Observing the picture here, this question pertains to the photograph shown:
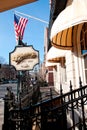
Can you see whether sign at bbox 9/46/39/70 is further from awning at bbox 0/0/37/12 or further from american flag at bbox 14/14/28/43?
american flag at bbox 14/14/28/43

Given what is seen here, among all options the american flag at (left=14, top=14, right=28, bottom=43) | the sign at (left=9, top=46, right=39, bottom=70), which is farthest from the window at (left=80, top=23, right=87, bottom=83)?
the american flag at (left=14, top=14, right=28, bottom=43)

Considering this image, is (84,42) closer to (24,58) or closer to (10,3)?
(24,58)

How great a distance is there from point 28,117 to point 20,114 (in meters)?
0.15

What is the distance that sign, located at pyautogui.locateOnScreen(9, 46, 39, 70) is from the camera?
7.13 metres

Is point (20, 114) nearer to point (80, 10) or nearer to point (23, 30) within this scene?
point (80, 10)

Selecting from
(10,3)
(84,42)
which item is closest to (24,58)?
(84,42)

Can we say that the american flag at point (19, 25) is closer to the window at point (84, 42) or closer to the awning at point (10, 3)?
the window at point (84, 42)

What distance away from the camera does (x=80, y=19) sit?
4.64 meters

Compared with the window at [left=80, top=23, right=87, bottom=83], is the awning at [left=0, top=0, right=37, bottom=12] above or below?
above

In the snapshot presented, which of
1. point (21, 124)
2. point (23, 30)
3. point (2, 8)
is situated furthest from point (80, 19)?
point (23, 30)

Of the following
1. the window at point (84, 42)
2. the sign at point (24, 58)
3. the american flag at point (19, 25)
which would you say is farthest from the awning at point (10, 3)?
the american flag at point (19, 25)

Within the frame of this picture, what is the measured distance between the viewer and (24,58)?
23.7 feet

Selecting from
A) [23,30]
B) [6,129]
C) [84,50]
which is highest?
[23,30]

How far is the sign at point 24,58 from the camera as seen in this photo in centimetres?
713
